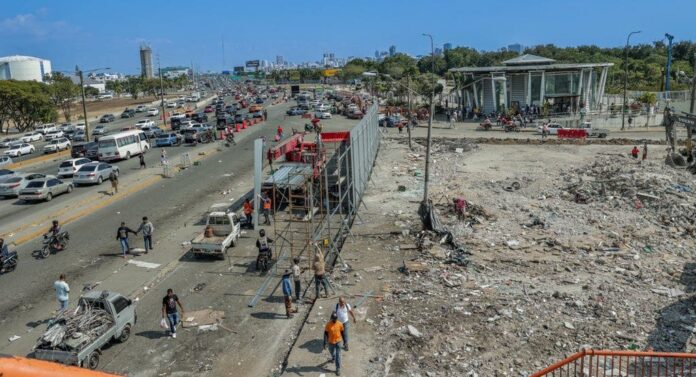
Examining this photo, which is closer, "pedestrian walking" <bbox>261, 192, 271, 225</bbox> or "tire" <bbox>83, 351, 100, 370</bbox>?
"tire" <bbox>83, 351, 100, 370</bbox>

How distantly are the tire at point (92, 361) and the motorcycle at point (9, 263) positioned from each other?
8738 millimetres

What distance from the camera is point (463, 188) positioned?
2956 centimetres

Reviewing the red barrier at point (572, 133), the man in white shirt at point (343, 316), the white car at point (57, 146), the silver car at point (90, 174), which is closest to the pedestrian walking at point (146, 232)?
the man in white shirt at point (343, 316)

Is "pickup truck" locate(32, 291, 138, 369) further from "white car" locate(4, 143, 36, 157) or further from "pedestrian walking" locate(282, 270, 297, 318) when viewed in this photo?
"white car" locate(4, 143, 36, 157)

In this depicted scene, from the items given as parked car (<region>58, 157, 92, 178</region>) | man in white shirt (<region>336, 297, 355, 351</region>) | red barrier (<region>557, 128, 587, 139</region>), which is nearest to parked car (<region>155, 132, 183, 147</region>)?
parked car (<region>58, 157, 92, 178</region>)

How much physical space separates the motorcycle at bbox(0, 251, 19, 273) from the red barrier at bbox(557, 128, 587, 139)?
43.0m

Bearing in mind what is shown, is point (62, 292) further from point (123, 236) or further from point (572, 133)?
point (572, 133)

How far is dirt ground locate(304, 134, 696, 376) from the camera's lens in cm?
1308

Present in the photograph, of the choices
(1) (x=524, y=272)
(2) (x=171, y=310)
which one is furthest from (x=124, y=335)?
(1) (x=524, y=272)

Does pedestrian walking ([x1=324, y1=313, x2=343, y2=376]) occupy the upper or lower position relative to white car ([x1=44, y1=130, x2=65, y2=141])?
lower

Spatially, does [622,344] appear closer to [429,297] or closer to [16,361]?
[429,297]

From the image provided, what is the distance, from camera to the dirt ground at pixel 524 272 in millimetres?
13078

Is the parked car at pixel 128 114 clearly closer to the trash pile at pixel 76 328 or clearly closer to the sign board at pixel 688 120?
the sign board at pixel 688 120

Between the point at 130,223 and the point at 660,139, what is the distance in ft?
138
